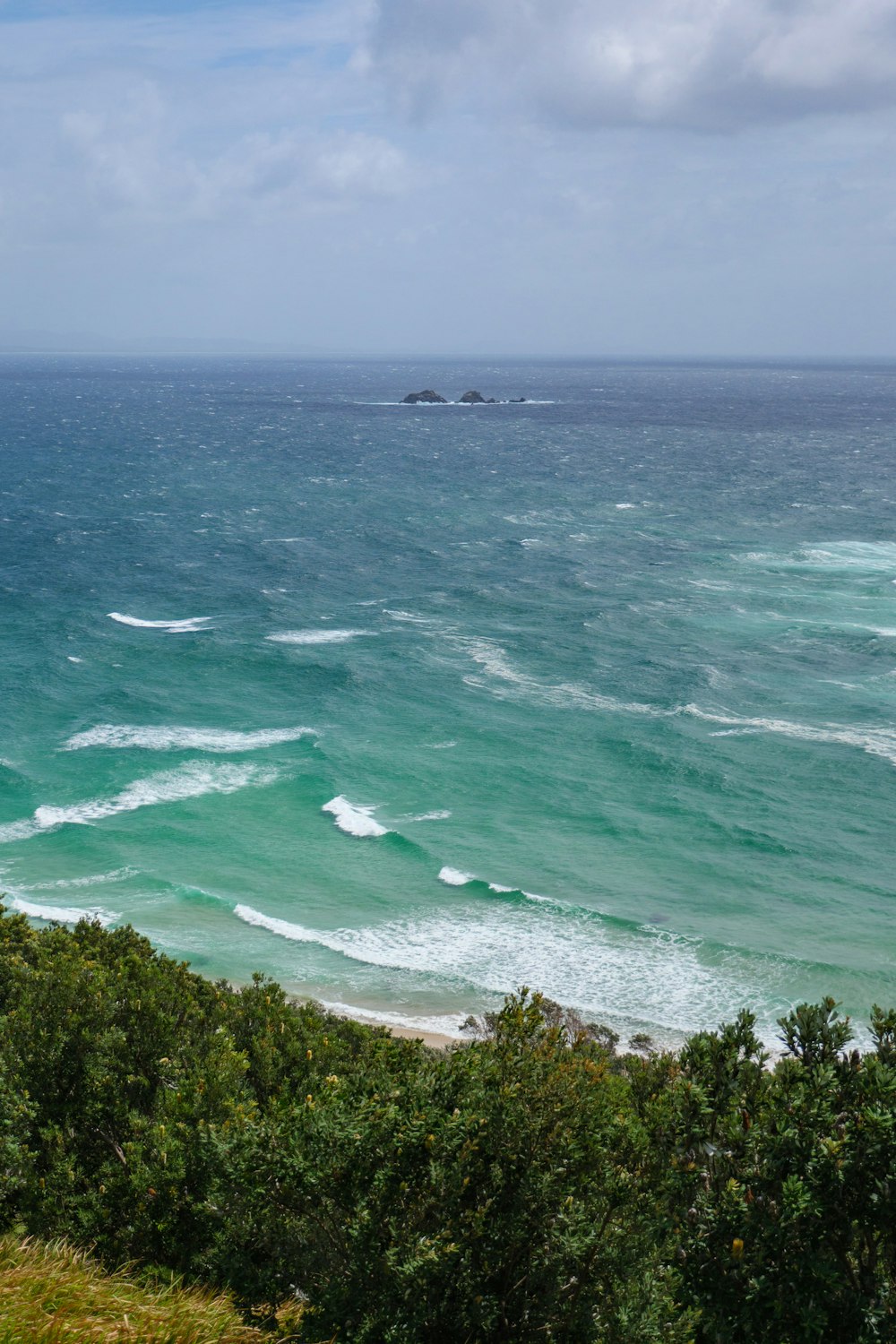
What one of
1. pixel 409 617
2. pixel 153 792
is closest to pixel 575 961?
pixel 153 792

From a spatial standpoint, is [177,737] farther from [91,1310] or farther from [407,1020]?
[91,1310]

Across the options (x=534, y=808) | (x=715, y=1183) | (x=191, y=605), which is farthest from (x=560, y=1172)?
(x=191, y=605)

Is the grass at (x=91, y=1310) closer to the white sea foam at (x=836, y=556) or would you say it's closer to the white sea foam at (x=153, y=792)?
the white sea foam at (x=153, y=792)

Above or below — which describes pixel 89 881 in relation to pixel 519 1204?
below

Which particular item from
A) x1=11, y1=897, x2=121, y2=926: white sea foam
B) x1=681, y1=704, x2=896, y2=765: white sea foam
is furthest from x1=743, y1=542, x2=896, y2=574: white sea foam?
x1=11, y1=897, x2=121, y2=926: white sea foam

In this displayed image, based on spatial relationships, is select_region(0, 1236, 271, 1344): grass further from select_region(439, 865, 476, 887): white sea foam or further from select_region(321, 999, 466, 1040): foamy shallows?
select_region(439, 865, 476, 887): white sea foam

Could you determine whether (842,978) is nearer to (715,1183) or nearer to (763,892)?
(763,892)

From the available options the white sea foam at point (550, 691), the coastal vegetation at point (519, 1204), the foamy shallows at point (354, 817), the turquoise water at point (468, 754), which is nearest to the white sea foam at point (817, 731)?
the turquoise water at point (468, 754)
